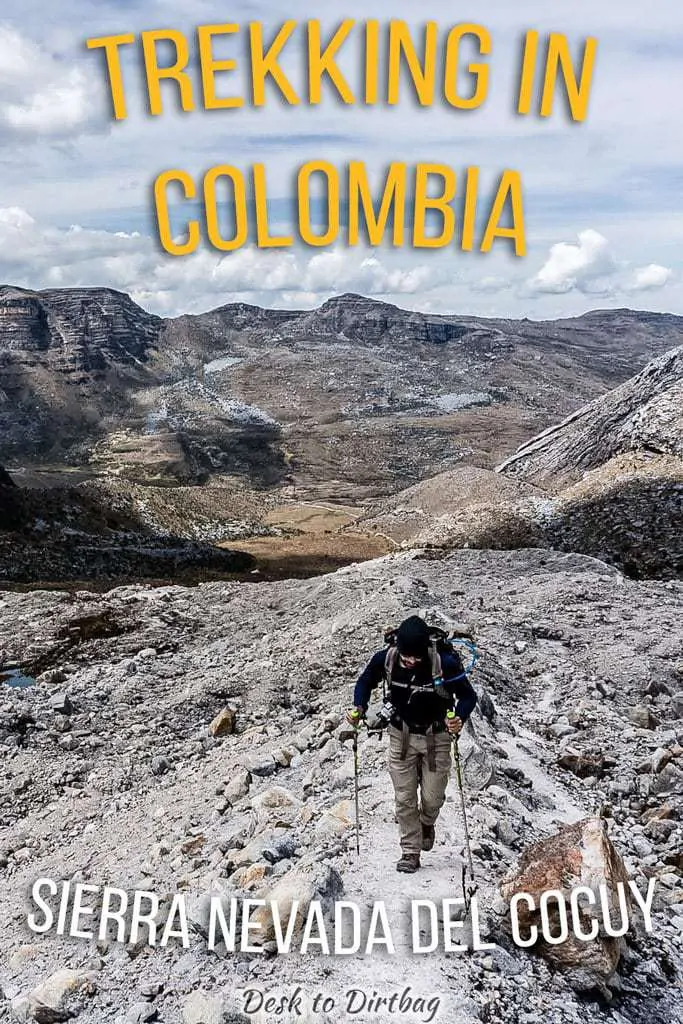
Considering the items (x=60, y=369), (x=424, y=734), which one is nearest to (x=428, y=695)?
(x=424, y=734)

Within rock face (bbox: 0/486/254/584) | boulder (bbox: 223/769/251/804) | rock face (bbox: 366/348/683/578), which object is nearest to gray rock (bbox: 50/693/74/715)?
boulder (bbox: 223/769/251/804)

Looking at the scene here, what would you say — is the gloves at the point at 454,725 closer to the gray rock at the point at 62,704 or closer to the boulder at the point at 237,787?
the boulder at the point at 237,787

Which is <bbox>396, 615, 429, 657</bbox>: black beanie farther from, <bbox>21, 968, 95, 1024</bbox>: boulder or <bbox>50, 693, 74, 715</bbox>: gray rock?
<bbox>50, 693, 74, 715</bbox>: gray rock

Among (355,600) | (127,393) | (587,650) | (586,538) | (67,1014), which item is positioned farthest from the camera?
(127,393)

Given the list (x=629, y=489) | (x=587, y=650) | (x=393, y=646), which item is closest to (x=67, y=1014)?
(x=393, y=646)

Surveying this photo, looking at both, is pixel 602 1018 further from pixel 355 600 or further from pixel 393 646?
pixel 355 600

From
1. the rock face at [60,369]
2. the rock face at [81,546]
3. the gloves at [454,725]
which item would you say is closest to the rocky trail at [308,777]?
the gloves at [454,725]

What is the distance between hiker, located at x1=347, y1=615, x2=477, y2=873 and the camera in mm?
6270

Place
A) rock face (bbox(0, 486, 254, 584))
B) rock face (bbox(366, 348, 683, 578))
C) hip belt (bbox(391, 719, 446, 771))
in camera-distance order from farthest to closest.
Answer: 1. rock face (bbox(0, 486, 254, 584))
2. rock face (bbox(366, 348, 683, 578))
3. hip belt (bbox(391, 719, 446, 771))

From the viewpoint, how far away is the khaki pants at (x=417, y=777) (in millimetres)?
6363

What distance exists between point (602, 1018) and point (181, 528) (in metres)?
40.1

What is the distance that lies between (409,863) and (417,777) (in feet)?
2.15

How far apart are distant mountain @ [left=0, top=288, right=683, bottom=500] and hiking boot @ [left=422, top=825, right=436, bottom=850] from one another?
225 ft

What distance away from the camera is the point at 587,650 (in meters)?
13.3
